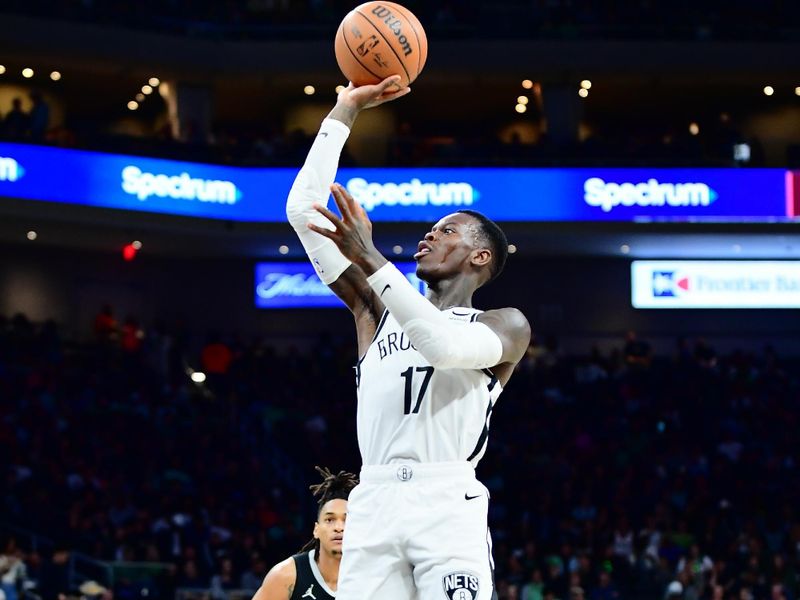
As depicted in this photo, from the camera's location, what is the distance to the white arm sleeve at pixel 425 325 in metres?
4.94

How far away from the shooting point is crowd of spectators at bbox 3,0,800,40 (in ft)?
88.3

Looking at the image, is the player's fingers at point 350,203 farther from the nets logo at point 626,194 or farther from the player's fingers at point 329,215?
the nets logo at point 626,194

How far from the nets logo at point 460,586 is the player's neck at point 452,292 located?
1090 millimetres

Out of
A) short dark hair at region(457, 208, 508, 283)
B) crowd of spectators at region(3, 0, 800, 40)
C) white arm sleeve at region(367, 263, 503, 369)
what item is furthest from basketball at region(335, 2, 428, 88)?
crowd of spectators at region(3, 0, 800, 40)

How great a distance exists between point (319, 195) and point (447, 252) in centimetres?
57

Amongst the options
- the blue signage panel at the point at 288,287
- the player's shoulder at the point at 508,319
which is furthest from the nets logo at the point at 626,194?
the player's shoulder at the point at 508,319

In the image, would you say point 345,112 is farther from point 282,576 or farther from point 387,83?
point 282,576

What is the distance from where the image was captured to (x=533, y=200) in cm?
2580

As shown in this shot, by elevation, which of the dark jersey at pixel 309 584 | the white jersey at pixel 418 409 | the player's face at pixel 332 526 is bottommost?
the dark jersey at pixel 309 584

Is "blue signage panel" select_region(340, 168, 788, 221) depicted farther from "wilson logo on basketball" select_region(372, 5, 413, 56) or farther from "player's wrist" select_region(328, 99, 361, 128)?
"player's wrist" select_region(328, 99, 361, 128)

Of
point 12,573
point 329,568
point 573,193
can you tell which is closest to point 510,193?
point 573,193

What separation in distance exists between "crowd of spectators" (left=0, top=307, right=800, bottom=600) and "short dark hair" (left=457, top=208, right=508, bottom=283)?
36.2 feet

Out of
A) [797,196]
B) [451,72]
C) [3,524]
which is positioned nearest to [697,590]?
[3,524]

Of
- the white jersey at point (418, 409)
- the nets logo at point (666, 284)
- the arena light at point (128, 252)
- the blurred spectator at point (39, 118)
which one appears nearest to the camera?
the white jersey at point (418, 409)
